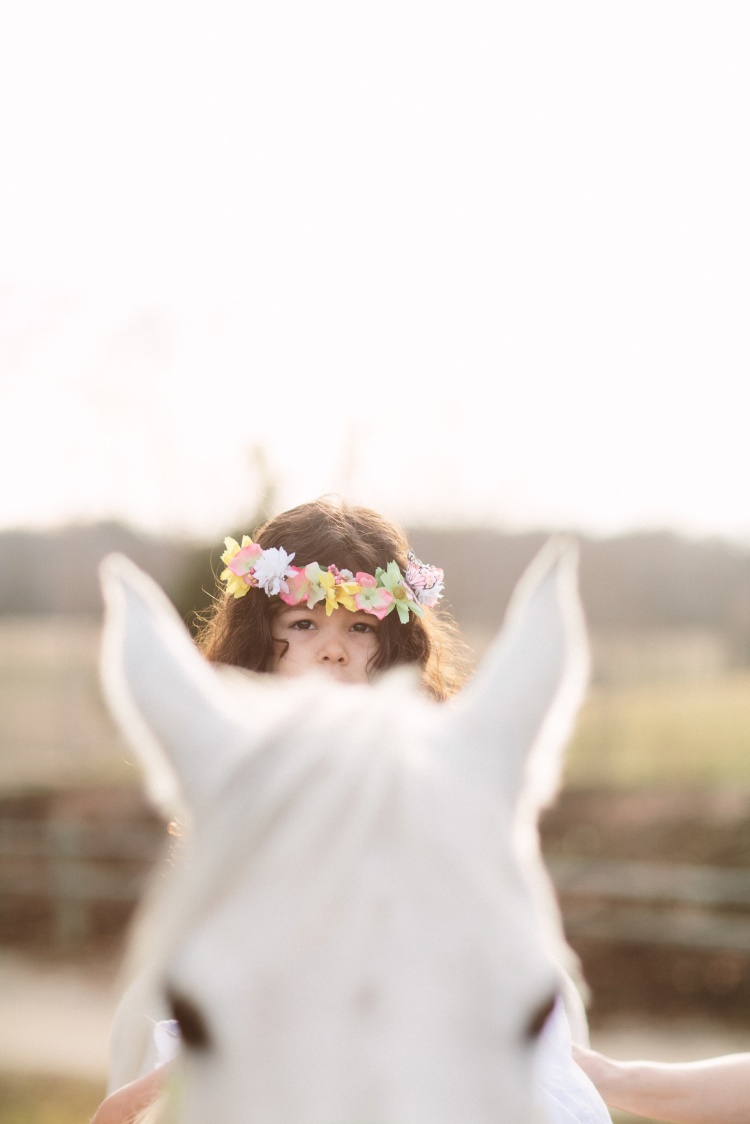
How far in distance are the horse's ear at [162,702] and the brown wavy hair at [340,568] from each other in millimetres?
1381

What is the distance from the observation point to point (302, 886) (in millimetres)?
961

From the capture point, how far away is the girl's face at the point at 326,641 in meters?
2.44

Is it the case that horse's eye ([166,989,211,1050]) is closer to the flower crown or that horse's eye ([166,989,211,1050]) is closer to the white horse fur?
the white horse fur

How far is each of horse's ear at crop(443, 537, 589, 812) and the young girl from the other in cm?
127

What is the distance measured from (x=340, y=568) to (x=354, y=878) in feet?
5.62

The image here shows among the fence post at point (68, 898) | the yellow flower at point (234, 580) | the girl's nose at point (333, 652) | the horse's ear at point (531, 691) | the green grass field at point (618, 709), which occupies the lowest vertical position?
the fence post at point (68, 898)

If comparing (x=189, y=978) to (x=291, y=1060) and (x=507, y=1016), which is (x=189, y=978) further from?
(x=507, y=1016)

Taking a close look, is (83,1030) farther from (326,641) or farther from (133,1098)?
(133,1098)

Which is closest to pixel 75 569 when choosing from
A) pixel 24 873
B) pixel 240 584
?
pixel 24 873

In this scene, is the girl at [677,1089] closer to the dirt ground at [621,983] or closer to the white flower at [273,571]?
the white flower at [273,571]

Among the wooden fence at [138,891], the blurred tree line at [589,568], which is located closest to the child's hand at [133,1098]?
the wooden fence at [138,891]

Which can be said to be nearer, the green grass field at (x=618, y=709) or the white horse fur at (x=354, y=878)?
the white horse fur at (x=354, y=878)

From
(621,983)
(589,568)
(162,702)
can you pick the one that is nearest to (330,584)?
(162,702)

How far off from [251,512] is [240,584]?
6127mm
